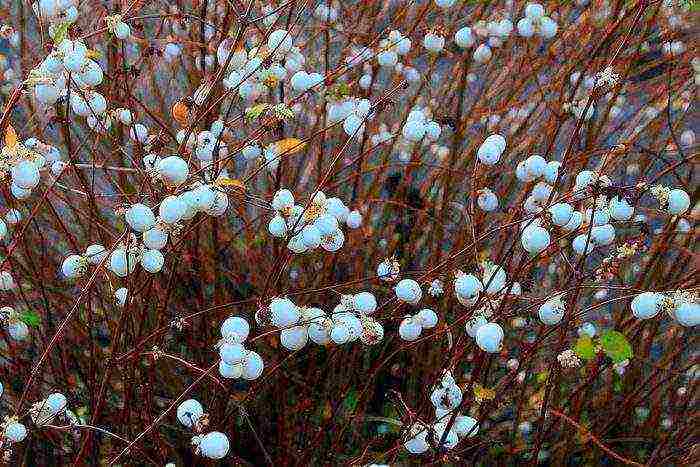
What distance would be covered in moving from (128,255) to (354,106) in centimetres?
66

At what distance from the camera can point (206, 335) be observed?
202 cm

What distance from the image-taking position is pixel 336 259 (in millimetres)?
2047

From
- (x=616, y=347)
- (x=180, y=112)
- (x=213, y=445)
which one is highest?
(x=180, y=112)

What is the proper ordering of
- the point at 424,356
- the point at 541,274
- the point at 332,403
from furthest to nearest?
the point at 541,274 < the point at 424,356 < the point at 332,403

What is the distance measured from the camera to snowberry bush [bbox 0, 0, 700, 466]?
4.10ft

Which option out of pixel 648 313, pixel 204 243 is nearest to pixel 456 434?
pixel 648 313

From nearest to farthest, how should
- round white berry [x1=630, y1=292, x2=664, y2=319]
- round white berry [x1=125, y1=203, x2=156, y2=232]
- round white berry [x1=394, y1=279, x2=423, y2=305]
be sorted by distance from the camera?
round white berry [x1=125, y1=203, x2=156, y2=232] < round white berry [x1=630, y1=292, x2=664, y2=319] < round white berry [x1=394, y1=279, x2=423, y2=305]

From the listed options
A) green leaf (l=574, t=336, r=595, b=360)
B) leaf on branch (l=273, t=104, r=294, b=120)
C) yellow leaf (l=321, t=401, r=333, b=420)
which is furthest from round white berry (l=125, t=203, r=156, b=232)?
yellow leaf (l=321, t=401, r=333, b=420)

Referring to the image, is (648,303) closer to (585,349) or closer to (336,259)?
(585,349)

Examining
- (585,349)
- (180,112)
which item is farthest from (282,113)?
(585,349)

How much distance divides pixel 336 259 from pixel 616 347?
934 millimetres

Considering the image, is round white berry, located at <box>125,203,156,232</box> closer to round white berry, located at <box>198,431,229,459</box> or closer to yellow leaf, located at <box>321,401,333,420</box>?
round white berry, located at <box>198,431,229,459</box>

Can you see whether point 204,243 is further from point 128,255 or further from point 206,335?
point 128,255

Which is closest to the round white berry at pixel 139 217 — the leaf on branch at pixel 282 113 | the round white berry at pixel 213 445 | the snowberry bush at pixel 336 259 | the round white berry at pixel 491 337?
the snowberry bush at pixel 336 259
